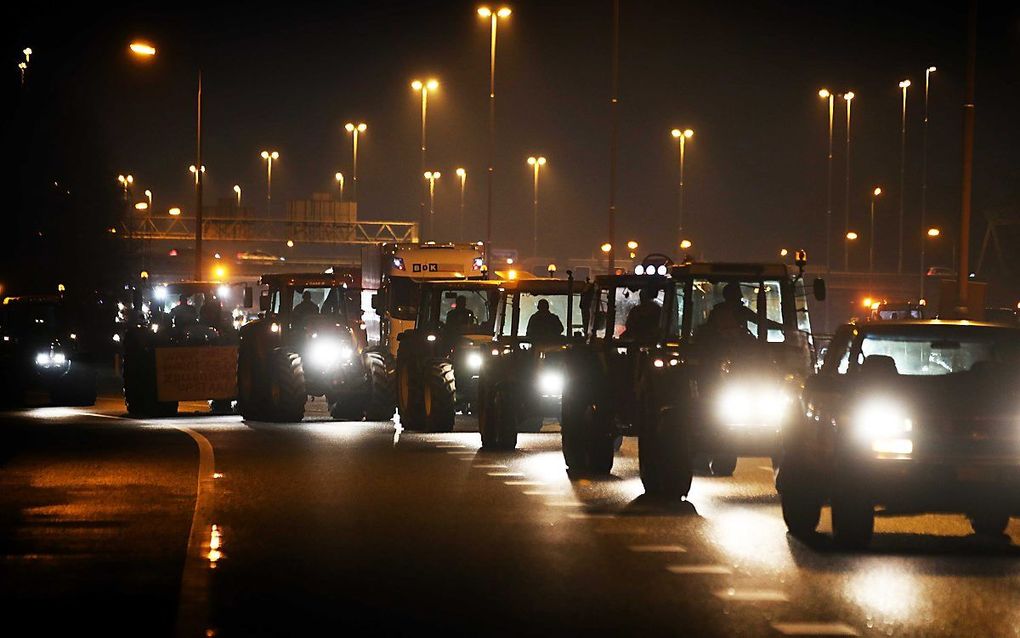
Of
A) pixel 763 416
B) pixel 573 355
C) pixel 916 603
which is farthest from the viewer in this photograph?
pixel 573 355

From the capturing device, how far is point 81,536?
49.2ft

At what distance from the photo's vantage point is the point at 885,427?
46.8ft

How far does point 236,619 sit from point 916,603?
415 cm

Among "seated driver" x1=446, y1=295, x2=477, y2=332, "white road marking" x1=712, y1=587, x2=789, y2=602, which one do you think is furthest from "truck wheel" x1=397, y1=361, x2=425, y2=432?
"white road marking" x1=712, y1=587, x2=789, y2=602

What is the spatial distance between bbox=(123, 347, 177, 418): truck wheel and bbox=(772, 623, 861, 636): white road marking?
82.7 feet

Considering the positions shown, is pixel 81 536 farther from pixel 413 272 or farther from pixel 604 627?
pixel 413 272

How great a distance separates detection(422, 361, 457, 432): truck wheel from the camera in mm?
29125

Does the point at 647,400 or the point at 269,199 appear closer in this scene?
the point at 647,400

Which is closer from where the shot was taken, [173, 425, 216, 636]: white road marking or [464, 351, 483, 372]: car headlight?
[173, 425, 216, 636]: white road marking

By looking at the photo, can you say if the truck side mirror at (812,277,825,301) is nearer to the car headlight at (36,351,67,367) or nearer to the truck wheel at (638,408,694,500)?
the truck wheel at (638,408,694,500)

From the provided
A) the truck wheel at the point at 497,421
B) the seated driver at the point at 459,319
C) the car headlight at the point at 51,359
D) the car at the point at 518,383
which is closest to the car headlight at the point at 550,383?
the car at the point at 518,383

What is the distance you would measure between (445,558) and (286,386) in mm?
17682

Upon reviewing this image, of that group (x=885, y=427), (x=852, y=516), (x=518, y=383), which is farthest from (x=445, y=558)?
(x=518, y=383)

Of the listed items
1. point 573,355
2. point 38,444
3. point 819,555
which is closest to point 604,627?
point 819,555
